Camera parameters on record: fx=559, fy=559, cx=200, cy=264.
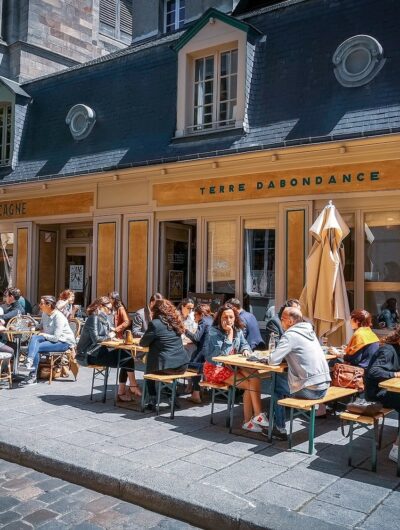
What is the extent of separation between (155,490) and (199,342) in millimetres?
3325

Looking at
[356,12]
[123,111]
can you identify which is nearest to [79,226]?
[123,111]

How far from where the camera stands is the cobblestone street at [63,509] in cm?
392

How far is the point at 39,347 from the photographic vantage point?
26.9 ft

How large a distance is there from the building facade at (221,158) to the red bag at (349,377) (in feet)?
10.2

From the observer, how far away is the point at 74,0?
18031 millimetres

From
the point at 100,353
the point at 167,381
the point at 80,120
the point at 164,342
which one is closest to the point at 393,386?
the point at 167,381

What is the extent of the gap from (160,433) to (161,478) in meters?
1.42

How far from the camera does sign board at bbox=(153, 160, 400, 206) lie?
8.77 metres

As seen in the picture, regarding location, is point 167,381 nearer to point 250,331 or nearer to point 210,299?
point 250,331

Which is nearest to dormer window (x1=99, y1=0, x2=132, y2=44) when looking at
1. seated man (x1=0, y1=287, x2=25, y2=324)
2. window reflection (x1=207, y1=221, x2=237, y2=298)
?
window reflection (x1=207, y1=221, x2=237, y2=298)

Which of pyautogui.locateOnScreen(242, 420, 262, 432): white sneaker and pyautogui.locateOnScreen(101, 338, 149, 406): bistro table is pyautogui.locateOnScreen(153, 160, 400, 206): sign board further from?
pyautogui.locateOnScreen(242, 420, 262, 432): white sneaker

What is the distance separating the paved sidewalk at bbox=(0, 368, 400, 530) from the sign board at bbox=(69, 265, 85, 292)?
23.7 ft

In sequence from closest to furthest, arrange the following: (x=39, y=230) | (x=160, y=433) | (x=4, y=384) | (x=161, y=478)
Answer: (x=161, y=478), (x=160, y=433), (x=4, y=384), (x=39, y=230)

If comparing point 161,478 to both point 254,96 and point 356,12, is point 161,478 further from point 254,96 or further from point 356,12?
point 356,12
